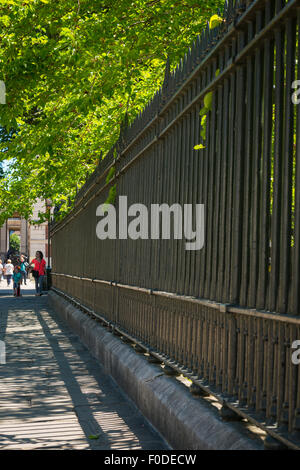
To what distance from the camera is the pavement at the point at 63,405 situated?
5.43m

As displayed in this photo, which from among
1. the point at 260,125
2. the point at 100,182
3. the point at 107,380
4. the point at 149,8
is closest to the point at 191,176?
the point at 260,125

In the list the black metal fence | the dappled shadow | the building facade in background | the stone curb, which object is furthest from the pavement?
the building facade in background

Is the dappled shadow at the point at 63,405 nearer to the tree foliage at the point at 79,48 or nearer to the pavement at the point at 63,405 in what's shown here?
the pavement at the point at 63,405

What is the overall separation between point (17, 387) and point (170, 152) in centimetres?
310

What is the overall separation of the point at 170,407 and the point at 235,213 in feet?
5.31

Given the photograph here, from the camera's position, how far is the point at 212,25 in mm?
5062

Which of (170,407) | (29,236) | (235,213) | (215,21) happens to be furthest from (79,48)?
(29,236)

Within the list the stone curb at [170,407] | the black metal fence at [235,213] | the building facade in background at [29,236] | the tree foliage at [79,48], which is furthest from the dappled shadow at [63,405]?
the building facade in background at [29,236]

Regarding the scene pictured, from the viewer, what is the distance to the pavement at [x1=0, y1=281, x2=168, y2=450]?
17.8 feet

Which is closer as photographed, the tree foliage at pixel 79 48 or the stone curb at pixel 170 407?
the stone curb at pixel 170 407

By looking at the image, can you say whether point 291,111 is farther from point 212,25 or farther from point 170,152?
point 170,152

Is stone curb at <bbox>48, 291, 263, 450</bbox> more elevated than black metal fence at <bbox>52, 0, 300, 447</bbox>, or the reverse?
black metal fence at <bbox>52, 0, 300, 447</bbox>

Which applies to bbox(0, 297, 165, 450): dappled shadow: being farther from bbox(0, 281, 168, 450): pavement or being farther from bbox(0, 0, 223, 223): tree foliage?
bbox(0, 0, 223, 223): tree foliage

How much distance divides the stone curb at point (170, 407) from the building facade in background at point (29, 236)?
125ft
